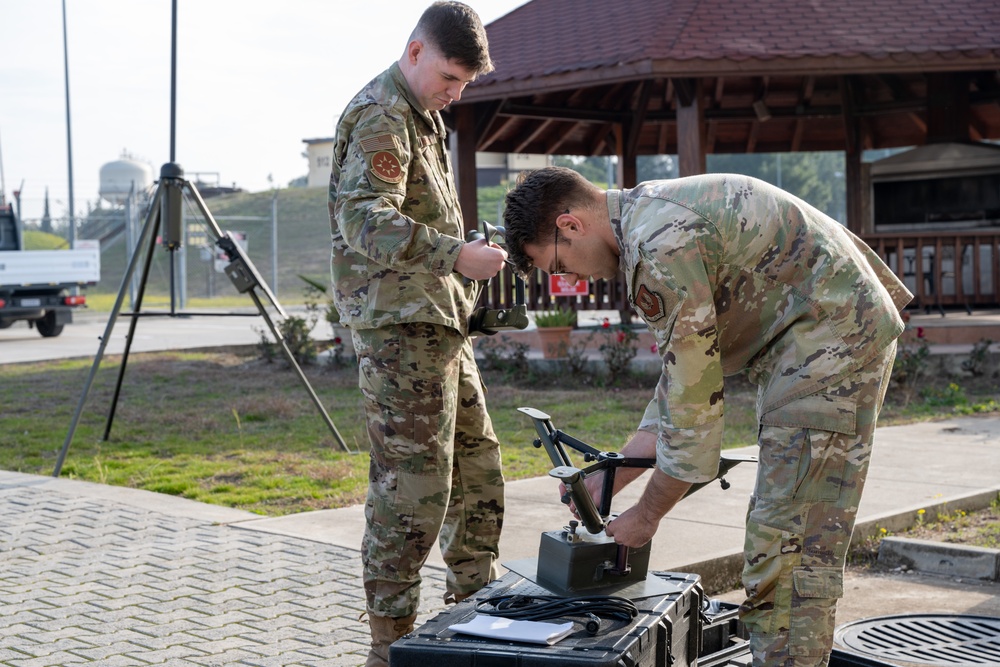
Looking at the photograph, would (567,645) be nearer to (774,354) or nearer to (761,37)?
(774,354)

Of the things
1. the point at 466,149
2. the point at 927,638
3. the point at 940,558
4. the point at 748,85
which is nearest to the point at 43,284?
the point at 466,149

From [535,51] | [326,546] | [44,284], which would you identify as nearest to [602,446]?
[326,546]

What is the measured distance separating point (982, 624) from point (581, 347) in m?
8.74

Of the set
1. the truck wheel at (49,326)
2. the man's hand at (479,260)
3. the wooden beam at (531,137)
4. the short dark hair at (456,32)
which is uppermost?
the wooden beam at (531,137)

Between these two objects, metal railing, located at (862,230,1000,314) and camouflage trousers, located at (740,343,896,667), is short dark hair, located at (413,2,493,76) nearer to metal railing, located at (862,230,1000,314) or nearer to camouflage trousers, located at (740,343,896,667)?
camouflage trousers, located at (740,343,896,667)

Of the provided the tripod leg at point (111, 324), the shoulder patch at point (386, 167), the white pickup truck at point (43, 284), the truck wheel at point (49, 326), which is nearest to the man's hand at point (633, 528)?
the shoulder patch at point (386, 167)

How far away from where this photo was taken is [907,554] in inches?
203

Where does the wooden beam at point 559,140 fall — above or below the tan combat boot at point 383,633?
above

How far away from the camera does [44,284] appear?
71.4 ft

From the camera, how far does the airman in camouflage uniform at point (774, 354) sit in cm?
274

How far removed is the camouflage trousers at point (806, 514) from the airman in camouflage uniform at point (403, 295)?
3.42 feet

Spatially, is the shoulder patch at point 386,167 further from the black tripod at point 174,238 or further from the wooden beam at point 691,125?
the wooden beam at point 691,125

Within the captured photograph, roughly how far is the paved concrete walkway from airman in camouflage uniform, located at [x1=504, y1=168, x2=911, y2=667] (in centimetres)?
160

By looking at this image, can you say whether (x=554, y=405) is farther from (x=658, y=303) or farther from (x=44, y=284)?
(x=44, y=284)
